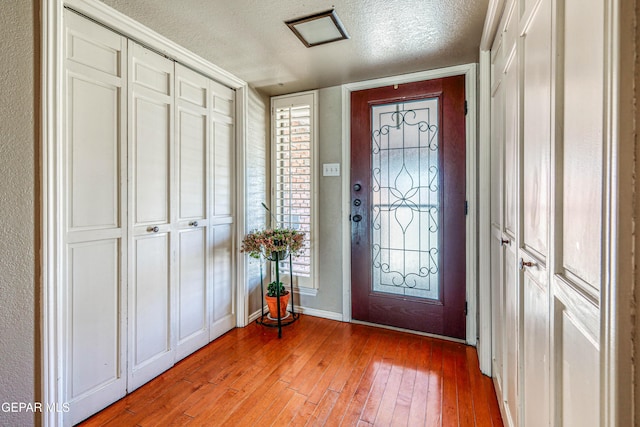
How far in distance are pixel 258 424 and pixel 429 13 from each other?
238 cm

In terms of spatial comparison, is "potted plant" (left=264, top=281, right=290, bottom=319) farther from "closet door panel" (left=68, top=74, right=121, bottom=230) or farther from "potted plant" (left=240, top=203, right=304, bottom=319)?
"closet door panel" (left=68, top=74, right=121, bottom=230)

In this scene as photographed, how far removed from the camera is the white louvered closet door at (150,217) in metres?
1.77

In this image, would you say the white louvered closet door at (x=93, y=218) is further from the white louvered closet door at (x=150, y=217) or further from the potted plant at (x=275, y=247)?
the potted plant at (x=275, y=247)

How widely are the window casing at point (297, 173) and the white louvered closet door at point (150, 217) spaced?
1.09 metres

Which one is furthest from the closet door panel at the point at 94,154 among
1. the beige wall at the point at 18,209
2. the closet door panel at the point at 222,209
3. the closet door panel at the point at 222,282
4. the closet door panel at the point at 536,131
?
the closet door panel at the point at 536,131

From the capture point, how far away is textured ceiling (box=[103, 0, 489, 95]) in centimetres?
155

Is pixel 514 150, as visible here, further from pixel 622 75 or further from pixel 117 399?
pixel 117 399

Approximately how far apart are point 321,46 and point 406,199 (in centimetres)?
134

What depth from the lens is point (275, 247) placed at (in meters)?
2.45

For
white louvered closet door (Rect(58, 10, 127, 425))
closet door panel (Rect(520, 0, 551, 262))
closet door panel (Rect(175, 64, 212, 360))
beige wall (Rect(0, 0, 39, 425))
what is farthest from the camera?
closet door panel (Rect(175, 64, 212, 360))

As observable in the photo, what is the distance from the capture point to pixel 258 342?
2.36 m

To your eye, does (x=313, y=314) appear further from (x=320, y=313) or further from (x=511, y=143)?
(x=511, y=143)

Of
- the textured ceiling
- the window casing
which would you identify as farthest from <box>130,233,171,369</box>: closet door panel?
the textured ceiling

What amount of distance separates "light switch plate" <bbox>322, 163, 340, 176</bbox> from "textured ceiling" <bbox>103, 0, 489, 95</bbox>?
0.75 meters
